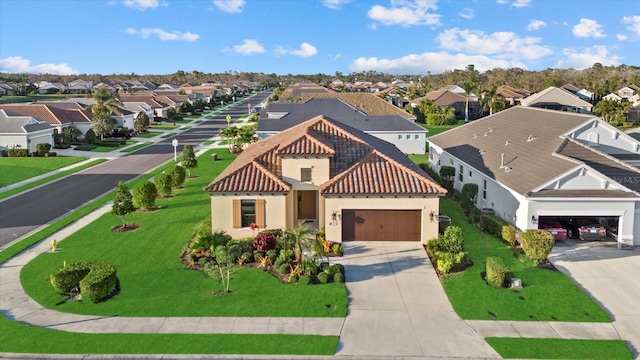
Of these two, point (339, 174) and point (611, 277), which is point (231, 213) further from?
point (611, 277)

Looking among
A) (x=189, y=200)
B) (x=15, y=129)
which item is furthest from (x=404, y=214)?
(x=15, y=129)

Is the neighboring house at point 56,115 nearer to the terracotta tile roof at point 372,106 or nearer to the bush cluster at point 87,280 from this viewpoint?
the terracotta tile roof at point 372,106

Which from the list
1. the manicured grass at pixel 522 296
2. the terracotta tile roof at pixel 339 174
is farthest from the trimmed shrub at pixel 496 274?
the terracotta tile roof at pixel 339 174

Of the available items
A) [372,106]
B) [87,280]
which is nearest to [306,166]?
[87,280]

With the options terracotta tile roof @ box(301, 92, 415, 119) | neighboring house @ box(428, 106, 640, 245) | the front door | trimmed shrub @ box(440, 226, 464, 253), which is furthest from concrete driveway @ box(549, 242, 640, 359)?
terracotta tile roof @ box(301, 92, 415, 119)

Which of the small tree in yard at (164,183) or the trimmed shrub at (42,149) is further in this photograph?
the trimmed shrub at (42,149)

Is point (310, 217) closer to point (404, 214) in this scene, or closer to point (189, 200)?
point (404, 214)
